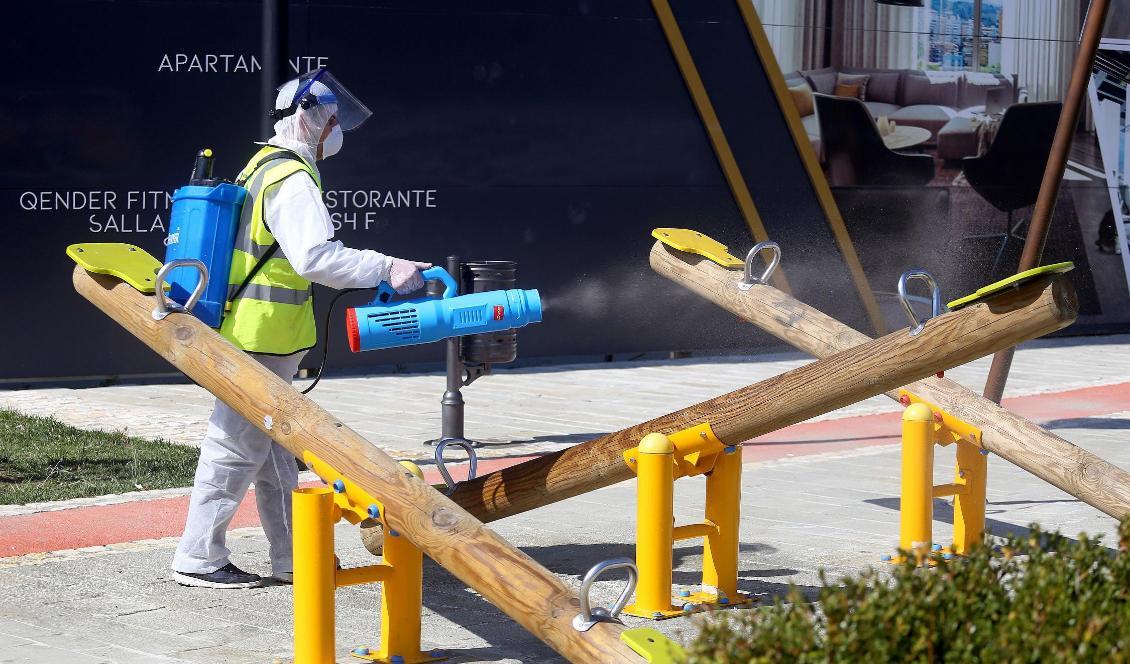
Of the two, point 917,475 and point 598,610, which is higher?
point 598,610

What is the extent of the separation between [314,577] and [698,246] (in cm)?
305

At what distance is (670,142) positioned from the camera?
13.9 meters

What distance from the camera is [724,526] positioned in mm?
6039

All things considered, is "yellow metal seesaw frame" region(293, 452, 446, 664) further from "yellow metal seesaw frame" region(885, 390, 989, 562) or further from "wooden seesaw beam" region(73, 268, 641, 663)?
"yellow metal seesaw frame" region(885, 390, 989, 562)

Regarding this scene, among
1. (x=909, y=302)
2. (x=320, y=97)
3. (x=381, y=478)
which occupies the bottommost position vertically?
(x=381, y=478)

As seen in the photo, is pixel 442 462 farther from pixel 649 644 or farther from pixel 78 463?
pixel 78 463

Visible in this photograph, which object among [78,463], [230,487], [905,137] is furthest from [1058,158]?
[905,137]

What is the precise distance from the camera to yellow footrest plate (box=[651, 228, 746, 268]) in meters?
7.14

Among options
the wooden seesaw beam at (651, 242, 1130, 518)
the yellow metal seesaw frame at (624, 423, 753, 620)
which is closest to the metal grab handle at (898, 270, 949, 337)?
the wooden seesaw beam at (651, 242, 1130, 518)

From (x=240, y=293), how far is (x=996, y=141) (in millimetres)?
11089

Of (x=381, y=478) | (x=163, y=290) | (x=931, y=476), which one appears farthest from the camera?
(x=931, y=476)

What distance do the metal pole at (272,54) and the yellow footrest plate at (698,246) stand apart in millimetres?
2349

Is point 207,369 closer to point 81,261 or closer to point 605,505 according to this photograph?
point 81,261

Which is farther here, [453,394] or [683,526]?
[453,394]
